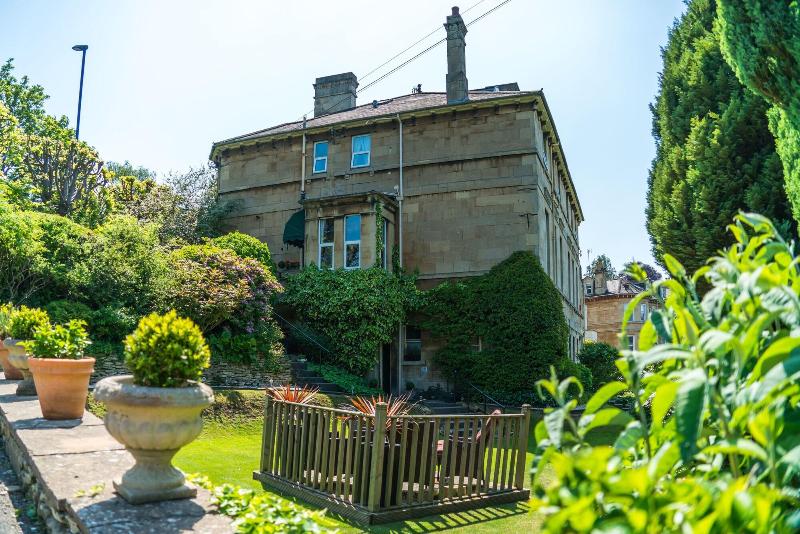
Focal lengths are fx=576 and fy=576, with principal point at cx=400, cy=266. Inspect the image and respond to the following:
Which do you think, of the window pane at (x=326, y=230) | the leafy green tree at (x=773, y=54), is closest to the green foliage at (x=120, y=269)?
the window pane at (x=326, y=230)

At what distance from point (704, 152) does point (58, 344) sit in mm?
15911

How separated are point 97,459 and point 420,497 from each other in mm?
3959

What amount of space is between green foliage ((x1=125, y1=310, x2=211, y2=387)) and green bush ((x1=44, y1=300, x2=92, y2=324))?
37.2 ft

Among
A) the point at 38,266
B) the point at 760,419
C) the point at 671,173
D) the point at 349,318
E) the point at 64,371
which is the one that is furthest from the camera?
the point at 349,318

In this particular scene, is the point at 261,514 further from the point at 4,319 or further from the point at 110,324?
the point at 110,324

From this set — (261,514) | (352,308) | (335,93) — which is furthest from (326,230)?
(261,514)

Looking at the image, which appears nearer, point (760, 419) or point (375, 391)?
point (760, 419)

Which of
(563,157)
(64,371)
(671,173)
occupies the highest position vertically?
(563,157)

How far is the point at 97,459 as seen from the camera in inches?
221

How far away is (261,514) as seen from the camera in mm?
4133

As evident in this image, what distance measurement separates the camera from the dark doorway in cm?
2183

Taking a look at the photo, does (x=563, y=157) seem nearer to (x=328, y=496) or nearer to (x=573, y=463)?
(x=328, y=496)

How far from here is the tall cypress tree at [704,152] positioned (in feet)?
49.3

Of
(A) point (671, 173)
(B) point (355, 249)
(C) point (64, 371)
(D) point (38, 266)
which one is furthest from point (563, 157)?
(C) point (64, 371)
